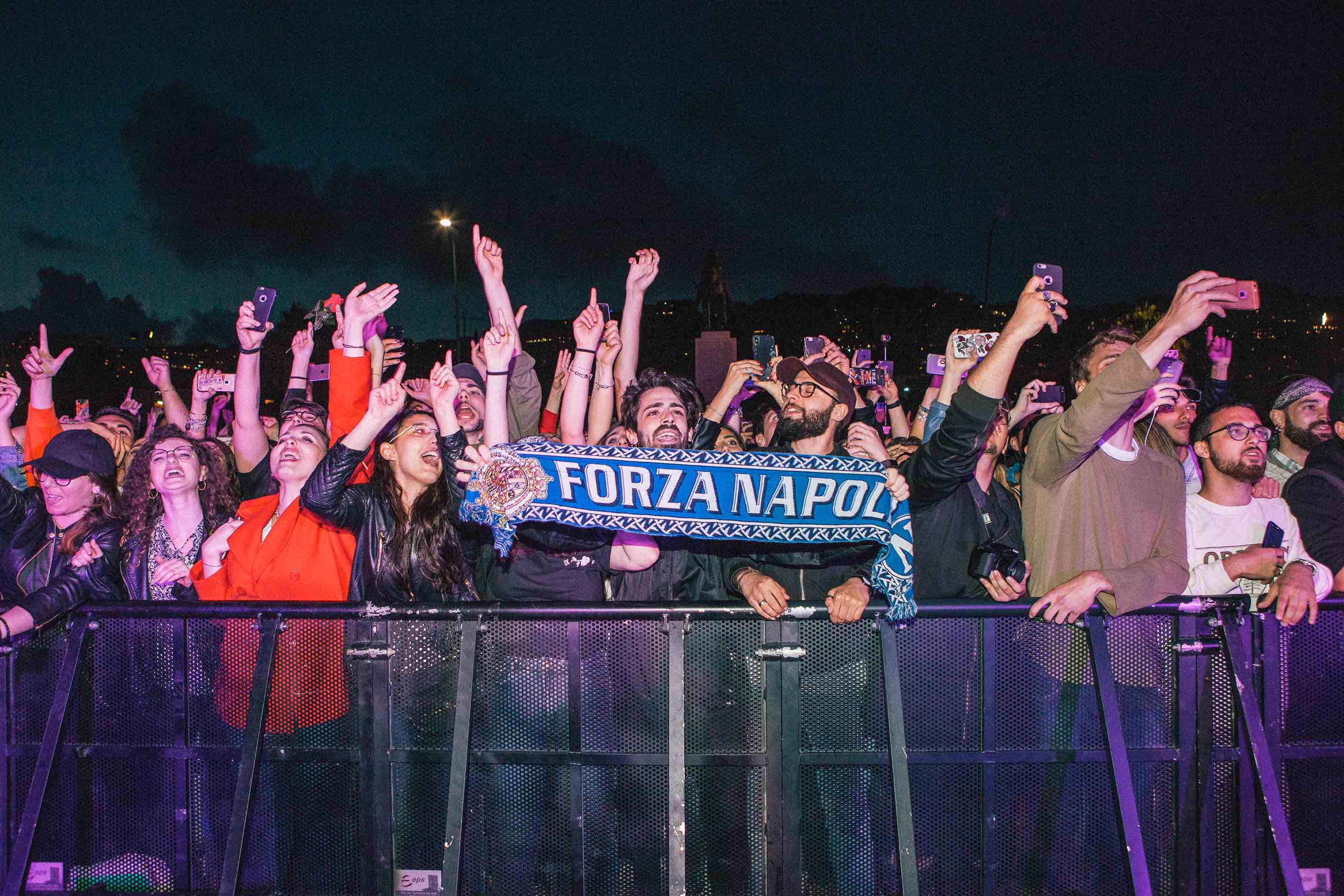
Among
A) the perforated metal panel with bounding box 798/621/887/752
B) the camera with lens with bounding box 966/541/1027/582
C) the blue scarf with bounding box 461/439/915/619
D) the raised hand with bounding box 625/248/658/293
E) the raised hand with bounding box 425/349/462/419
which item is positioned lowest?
the perforated metal panel with bounding box 798/621/887/752

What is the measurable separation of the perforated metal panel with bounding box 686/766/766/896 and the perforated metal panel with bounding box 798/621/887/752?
0.27 m

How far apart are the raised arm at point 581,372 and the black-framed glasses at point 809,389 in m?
1.07

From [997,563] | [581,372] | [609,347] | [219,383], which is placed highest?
[219,383]

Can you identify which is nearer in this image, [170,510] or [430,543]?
[430,543]

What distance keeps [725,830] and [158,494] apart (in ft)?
10.9

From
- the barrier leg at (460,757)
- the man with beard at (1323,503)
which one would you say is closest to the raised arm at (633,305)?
the barrier leg at (460,757)

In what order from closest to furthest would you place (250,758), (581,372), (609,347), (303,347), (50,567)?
1. (250,758)
2. (50,567)
3. (581,372)
4. (609,347)
5. (303,347)

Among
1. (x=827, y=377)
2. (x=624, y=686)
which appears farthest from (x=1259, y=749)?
(x=624, y=686)

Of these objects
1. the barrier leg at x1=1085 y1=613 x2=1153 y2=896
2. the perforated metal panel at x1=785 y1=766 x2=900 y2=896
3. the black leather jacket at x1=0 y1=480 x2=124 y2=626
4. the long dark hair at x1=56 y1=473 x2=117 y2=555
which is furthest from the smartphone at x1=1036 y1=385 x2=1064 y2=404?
the long dark hair at x1=56 y1=473 x2=117 y2=555

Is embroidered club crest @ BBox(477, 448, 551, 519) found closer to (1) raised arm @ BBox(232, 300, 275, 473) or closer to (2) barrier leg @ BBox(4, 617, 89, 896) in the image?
(2) barrier leg @ BBox(4, 617, 89, 896)

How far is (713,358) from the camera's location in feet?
37.9

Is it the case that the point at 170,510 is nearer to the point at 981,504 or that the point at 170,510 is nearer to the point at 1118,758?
the point at 981,504

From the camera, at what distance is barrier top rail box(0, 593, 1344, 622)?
304 cm

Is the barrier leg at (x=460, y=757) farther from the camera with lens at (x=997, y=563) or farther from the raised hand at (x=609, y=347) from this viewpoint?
the raised hand at (x=609, y=347)
